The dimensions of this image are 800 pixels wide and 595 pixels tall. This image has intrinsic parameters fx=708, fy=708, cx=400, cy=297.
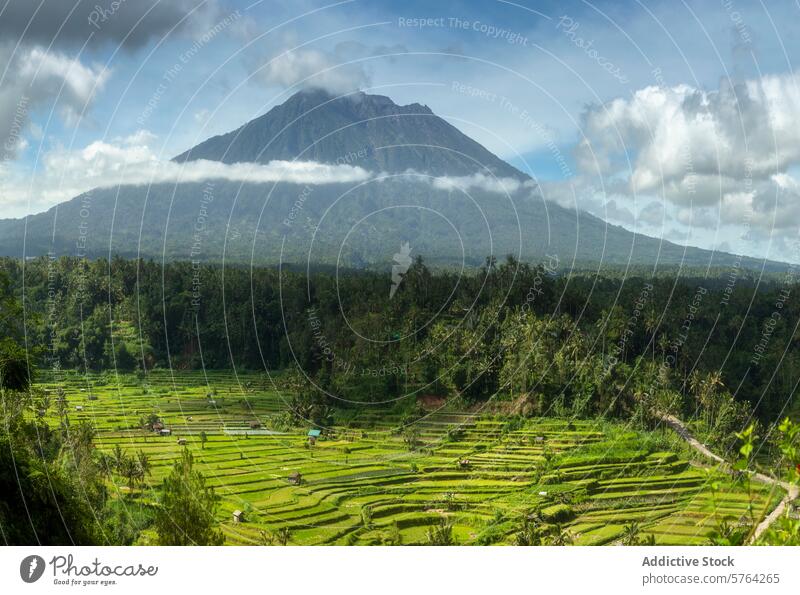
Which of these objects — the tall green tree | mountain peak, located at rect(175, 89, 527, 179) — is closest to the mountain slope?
mountain peak, located at rect(175, 89, 527, 179)

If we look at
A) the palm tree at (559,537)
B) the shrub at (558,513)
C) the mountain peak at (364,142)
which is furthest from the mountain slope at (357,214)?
the palm tree at (559,537)

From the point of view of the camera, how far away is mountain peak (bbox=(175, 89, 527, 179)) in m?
20.8

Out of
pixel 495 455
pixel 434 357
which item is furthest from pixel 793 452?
pixel 434 357

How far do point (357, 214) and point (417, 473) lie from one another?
58.0 feet

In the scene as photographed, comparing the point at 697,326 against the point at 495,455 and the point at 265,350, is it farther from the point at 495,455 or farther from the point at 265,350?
the point at 265,350

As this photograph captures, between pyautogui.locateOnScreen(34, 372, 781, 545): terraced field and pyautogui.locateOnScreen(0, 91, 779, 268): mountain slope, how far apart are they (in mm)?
4165

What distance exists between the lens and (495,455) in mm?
13406

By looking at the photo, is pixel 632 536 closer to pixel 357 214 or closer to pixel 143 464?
pixel 143 464

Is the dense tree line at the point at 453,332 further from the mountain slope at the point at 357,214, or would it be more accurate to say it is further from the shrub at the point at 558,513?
the shrub at the point at 558,513

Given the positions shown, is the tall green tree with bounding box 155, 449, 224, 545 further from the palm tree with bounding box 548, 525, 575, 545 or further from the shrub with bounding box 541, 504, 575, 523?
the shrub with bounding box 541, 504, 575, 523

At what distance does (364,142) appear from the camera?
98.1 feet

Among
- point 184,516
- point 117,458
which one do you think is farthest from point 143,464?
point 184,516

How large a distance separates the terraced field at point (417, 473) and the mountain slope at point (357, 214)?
164 inches

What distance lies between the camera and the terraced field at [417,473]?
10.3 metres
